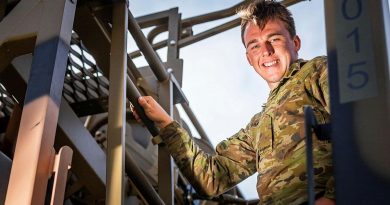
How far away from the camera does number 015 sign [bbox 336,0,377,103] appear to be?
83cm

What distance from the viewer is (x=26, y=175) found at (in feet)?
4.17

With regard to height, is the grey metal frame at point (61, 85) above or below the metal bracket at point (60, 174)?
above

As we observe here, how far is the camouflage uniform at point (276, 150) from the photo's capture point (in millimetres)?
1596

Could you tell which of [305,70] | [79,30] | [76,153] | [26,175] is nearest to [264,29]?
[305,70]

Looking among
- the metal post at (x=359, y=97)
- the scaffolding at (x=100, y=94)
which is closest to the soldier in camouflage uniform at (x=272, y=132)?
the scaffolding at (x=100, y=94)

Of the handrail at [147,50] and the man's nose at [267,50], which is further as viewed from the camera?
the handrail at [147,50]

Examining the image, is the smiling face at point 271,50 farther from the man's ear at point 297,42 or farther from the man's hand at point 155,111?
the man's hand at point 155,111

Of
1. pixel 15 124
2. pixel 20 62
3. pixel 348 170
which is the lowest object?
pixel 348 170

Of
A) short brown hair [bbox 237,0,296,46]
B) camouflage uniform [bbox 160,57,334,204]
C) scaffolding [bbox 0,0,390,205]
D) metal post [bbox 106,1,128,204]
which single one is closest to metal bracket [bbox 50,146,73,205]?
scaffolding [bbox 0,0,390,205]

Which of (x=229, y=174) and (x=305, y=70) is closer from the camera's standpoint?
(x=305, y=70)

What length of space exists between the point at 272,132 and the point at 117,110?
22.8 inches

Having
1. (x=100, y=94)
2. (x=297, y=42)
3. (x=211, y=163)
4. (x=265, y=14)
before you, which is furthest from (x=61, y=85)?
(x=100, y=94)

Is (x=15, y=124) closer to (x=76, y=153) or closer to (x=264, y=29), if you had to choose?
(x=76, y=153)

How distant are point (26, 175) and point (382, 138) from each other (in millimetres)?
896
